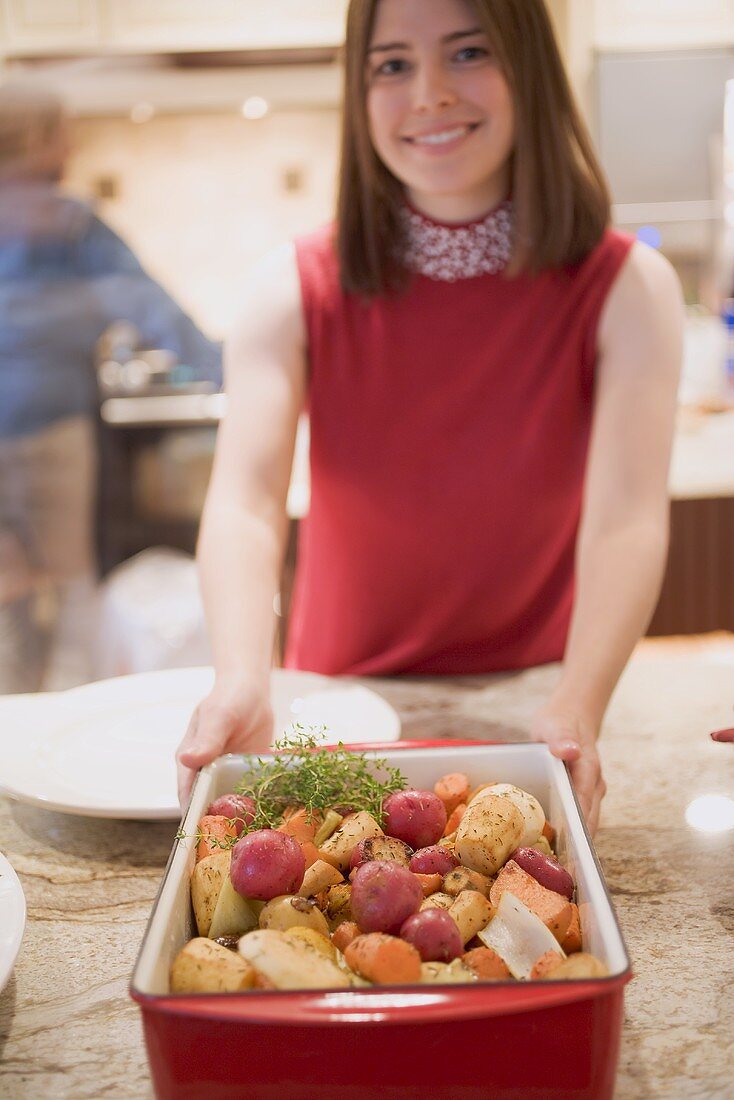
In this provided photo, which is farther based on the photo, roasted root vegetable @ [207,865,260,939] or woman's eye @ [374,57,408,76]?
woman's eye @ [374,57,408,76]

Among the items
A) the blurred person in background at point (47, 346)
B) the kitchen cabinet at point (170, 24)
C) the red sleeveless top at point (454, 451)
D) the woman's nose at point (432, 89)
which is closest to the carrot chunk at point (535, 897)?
the red sleeveless top at point (454, 451)

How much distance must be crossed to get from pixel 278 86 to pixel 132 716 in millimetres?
3443

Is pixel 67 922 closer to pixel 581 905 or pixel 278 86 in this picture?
pixel 581 905

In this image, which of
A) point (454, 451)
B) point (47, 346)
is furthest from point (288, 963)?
point (47, 346)

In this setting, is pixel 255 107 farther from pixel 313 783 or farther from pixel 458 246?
pixel 313 783

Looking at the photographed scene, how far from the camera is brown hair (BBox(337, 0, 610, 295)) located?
1.22m

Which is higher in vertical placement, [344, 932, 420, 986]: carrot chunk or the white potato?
[344, 932, 420, 986]: carrot chunk

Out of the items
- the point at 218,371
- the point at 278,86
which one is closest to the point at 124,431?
the point at 218,371

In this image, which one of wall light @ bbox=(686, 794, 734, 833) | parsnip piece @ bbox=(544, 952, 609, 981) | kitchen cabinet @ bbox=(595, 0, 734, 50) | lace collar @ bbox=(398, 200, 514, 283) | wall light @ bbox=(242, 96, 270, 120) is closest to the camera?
parsnip piece @ bbox=(544, 952, 609, 981)

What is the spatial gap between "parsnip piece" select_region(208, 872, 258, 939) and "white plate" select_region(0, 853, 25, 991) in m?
0.13

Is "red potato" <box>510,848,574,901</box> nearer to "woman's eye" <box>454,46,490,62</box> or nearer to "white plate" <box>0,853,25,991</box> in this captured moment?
"white plate" <box>0,853,25,991</box>

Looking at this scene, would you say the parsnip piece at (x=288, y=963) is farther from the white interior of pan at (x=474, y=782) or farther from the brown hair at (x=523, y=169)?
the brown hair at (x=523, y=169)

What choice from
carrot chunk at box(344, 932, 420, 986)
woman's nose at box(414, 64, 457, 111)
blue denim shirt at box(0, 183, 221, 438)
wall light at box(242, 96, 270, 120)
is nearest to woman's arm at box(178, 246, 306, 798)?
woman's nose at box(414, 64, 457, 111)

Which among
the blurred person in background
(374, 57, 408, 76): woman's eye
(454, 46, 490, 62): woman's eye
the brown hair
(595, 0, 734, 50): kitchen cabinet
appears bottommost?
the blurred person in background
